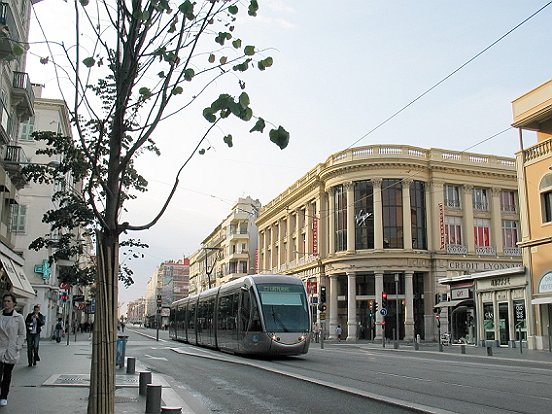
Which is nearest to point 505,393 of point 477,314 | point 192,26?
point 192,26

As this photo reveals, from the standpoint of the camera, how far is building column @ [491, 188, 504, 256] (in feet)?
186

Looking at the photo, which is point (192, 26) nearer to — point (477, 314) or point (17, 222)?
point (477, 314)

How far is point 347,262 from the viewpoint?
5541 centimetres

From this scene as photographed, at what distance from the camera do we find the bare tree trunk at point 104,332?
4875mm

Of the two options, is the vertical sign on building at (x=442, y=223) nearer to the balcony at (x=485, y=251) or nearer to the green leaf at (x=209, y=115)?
the balcony at (x=485, y=251)

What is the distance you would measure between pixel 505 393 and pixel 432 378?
3.42m

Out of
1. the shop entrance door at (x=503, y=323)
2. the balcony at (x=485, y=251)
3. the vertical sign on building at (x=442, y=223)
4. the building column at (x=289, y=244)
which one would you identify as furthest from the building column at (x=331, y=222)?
the shop entrance door at (x=503, y=323)

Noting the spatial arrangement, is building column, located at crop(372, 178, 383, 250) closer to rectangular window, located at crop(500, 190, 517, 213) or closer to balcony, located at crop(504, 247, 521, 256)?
balcony, located at crop(504, 247, 521, 256)

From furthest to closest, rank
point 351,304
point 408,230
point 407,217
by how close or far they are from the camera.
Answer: point 351,304 < point 407,217 < point 408,230

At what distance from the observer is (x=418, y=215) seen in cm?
5538

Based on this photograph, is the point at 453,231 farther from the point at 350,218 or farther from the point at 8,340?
the point at 8,340

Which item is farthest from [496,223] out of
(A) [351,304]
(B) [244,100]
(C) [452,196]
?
(B) [244,100]

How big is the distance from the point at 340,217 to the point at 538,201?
25.3 m

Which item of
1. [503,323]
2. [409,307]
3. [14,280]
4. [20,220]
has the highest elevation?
[20,220]
